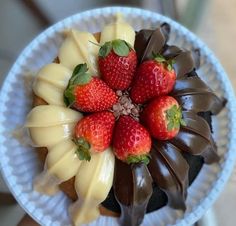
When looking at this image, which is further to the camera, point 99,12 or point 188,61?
point 99,12

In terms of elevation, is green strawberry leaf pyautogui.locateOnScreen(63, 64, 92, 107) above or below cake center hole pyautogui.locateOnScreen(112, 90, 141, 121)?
above

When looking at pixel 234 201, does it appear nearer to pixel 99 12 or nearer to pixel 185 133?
pixel 185 133

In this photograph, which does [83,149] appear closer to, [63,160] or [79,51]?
[63,160]

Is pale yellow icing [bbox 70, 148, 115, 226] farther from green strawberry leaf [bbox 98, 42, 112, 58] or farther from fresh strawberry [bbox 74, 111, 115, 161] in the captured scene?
green strawberry leaf [bbox 98, 42, 112, 58]

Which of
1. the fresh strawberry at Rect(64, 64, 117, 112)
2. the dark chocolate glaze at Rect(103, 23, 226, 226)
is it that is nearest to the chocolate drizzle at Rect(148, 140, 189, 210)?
the dark chocolate glaze at Rect(103, 23, 226, 226)

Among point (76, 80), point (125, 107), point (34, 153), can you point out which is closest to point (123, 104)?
point (125, 107)

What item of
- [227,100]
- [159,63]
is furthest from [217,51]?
[159,63]
